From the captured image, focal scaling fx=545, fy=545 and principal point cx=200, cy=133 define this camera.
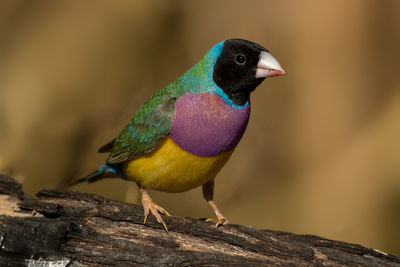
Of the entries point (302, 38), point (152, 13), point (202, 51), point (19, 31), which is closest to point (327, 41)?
point (302, 38)

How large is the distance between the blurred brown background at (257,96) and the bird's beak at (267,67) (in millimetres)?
2164

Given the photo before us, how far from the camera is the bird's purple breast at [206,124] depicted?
3.77 metres

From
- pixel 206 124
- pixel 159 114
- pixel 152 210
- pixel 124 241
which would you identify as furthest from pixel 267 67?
pixel 124 241

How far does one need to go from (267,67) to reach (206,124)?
23.6 inches

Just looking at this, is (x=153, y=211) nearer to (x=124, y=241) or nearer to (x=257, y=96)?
(x=124, y=241)

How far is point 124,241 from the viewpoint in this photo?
10.6 feet

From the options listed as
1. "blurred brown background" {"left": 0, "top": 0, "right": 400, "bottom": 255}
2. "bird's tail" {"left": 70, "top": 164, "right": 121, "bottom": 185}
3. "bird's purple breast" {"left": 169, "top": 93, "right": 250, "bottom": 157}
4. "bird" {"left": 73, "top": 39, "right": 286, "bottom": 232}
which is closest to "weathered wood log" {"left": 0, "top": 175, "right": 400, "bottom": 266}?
"bird" {"left": 73, "top": 39, "right": 286, "bottom": 232}

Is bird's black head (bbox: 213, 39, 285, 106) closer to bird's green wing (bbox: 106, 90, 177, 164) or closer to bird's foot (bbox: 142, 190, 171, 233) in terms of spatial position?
bird's green wing (bbox: 106, 90, 177, 164)

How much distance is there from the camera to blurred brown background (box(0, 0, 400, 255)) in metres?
5.85

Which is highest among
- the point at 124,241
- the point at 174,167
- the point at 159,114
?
the point at 159,114

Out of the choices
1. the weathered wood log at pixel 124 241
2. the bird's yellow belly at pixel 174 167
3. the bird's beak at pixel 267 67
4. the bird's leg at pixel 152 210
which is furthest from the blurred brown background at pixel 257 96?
the weathered wood log at pixel 124 241

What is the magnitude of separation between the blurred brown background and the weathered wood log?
2.28 metres

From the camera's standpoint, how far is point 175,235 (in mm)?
3447

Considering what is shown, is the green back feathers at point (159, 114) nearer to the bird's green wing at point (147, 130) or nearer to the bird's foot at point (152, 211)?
the bird's green wing at point (147, 130)
